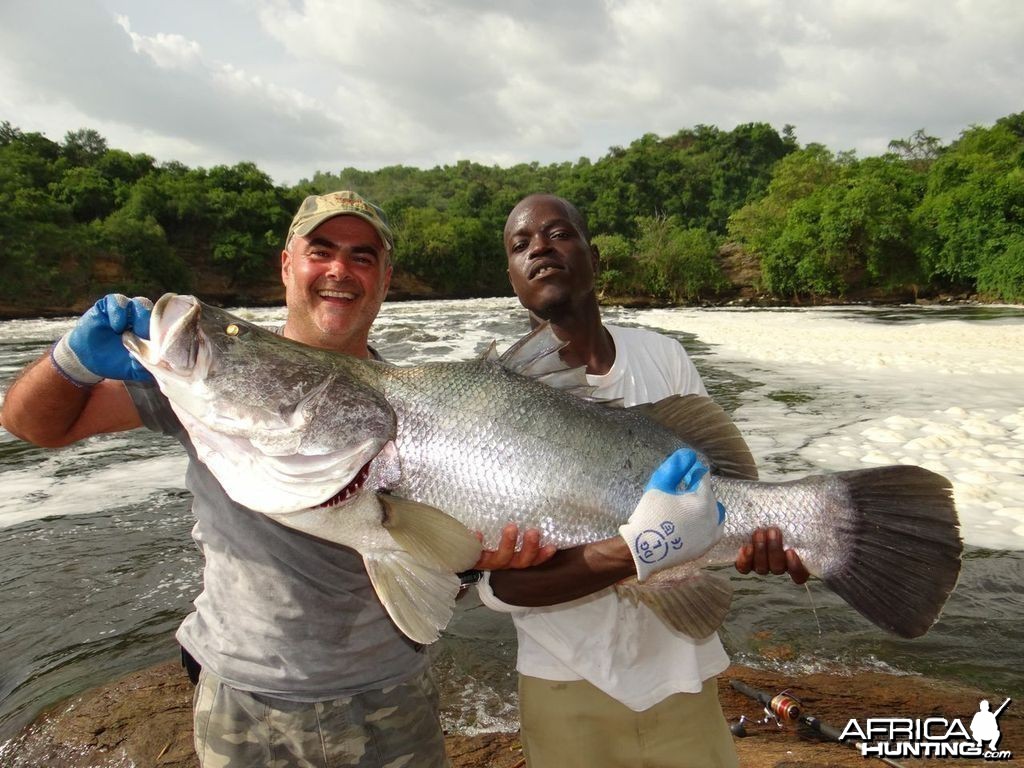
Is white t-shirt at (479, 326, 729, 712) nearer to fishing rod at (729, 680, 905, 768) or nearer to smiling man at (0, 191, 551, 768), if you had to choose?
smiling man at (0, 191, 551, 768)

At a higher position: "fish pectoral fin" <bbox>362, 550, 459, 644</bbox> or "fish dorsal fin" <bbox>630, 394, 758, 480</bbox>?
"fish dorsal fin" <bbox>630, 394, 758, 480</bbox>

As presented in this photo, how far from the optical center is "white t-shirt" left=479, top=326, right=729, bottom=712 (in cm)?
237

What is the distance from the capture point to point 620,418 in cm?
236

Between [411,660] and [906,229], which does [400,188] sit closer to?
[906,229]

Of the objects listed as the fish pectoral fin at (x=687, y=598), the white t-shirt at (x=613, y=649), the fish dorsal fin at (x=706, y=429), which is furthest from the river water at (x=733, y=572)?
the fish dorsal fin at (x=706, y=429)

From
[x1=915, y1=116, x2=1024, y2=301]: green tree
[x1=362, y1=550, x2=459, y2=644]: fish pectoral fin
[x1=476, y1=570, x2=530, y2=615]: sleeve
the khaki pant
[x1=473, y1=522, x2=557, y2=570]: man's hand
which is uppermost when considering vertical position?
[x1=915, y1=116, x2=1024, y2=301]: green tree

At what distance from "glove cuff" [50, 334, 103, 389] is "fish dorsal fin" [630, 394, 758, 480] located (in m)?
1.85

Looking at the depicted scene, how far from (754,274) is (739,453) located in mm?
53242

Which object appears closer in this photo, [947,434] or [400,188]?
[947,434]

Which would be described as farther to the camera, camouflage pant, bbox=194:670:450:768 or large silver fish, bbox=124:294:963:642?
camouflage pant, bbox=194:670:450:768

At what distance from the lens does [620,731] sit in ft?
7.98

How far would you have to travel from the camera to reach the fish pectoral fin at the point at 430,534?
6.74ft

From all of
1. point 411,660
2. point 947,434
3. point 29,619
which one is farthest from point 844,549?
point 947,434

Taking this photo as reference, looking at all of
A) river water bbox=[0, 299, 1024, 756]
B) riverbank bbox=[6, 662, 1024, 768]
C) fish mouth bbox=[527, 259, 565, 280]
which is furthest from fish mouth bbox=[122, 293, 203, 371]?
river water bbox=[0, 299, 1024, 756]
